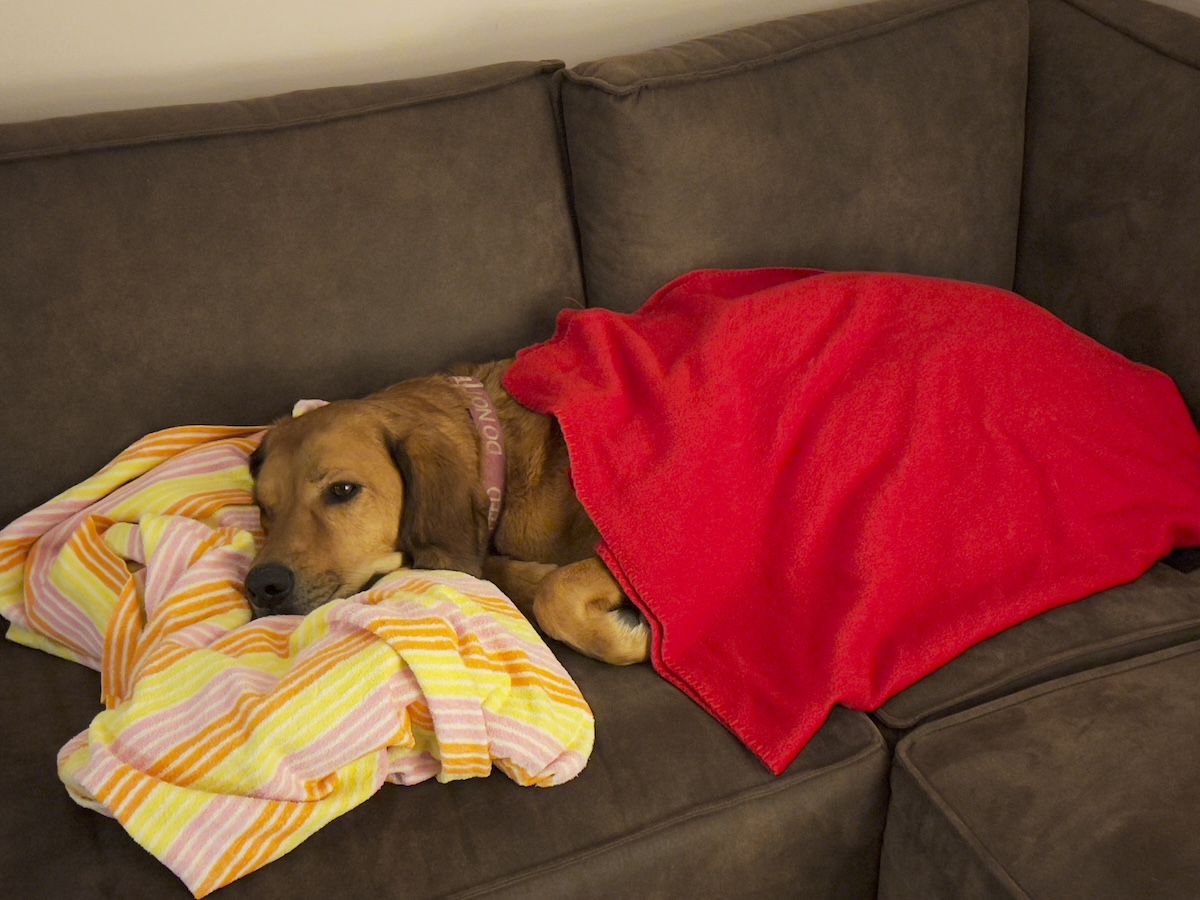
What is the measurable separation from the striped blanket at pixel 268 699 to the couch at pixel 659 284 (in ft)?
0.18

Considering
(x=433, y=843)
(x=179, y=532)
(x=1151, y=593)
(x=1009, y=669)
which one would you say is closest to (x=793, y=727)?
(x=1009, y=669)

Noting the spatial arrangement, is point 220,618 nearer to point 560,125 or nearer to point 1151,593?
point 560,125

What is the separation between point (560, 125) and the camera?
229 cm

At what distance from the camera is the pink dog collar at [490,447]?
1.89m

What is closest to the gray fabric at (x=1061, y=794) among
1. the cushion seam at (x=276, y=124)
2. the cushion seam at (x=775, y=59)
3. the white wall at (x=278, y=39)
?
the cushion seam at (x=775, y=59)

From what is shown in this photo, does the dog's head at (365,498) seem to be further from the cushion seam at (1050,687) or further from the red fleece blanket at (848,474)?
the cushion seam at (1050,687)

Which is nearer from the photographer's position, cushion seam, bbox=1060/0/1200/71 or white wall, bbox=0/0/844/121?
cushion seam, bbox=1060/0/1200/71

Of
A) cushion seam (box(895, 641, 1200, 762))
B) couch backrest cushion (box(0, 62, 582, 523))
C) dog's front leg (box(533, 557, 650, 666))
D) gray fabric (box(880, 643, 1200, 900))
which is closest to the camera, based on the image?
gray fabric (box(880, 643, 1200, 900))

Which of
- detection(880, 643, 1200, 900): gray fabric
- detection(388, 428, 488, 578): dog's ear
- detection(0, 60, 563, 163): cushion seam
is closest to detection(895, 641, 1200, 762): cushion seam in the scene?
detection(880, 643, 1200, 900): gray fabric

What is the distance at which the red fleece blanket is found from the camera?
66.4 inches

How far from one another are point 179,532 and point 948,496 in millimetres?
1313

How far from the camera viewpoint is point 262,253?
204 cm

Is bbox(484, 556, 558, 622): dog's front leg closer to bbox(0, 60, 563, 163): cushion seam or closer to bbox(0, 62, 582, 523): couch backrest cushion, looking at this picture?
bbox(0, 62, 582, 523): couch backrest cushion

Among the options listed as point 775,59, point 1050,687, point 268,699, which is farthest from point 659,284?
point 268,699
